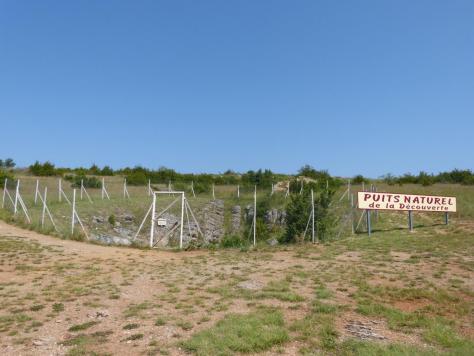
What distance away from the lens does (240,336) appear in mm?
6492

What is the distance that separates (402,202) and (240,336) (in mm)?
16950

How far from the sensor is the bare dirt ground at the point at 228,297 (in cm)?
662

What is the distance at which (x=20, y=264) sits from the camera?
1304 centimetres

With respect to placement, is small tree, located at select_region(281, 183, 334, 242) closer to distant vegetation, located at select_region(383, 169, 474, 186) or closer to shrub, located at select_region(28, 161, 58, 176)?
distant vegetation, located at select_region(383, 169, 474, 186)

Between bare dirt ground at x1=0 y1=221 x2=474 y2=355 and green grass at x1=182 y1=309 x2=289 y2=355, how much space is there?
7.0 inches

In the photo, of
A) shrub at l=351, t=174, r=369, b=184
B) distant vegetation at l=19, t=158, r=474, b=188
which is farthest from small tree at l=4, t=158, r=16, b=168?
shrub at l=351, t=174, r=369, b=184

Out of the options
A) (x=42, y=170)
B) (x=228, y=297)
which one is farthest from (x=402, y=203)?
(x=42, y=170)

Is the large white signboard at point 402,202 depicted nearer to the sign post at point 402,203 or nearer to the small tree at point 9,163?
the sign post at point 402,203

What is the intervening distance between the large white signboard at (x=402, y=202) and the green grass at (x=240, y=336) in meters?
14.0

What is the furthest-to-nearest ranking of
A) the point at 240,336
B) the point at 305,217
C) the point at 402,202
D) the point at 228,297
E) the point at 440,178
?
the point at 440,178 → the point at 402,202 → the point at 305,217 → the point at 228,297 → the point at 240,336

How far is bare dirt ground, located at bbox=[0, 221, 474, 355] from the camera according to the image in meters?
6.62

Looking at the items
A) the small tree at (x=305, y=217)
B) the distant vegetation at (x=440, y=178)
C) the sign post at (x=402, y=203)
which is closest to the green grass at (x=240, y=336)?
the small tree at (x=305, y=217)

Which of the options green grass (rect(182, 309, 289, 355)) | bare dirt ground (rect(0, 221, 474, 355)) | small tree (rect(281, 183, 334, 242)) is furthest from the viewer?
small tree (rect(281, 183, 334, 242))

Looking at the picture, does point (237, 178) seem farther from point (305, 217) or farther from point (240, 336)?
point (240, 336)
